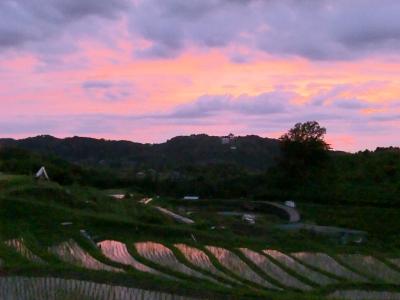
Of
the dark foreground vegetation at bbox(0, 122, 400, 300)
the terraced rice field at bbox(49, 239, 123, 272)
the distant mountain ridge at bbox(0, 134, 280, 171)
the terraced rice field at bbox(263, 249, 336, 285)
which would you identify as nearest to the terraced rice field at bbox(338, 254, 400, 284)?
the dark foreground vegetation at bbox(0, 122, 400, 300)

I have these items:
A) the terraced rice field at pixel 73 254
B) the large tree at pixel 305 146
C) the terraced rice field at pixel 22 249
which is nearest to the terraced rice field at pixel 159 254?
the terraced rice field at pixel 73 254

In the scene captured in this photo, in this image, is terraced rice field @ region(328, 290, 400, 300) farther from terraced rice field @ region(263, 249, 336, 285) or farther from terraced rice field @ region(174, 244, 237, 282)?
terraced rice field @ region(174, 244, 237, 282)

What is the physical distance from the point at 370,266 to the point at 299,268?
513cm

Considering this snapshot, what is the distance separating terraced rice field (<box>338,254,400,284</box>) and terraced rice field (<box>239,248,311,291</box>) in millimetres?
3830

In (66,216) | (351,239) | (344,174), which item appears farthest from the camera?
Answer: (344,174)

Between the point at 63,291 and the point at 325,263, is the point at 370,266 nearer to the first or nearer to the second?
the point at 325,263

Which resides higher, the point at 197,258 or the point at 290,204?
the point at 290,204

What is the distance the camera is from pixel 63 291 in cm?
1491

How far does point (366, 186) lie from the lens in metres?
69.1

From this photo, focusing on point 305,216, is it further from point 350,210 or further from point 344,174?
point 344,174

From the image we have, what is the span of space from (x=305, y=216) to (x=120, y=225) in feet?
104

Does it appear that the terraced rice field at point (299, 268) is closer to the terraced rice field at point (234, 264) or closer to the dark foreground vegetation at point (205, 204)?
the dark foreground vegetation at point (205, 204)

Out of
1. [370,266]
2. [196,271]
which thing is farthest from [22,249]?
[370,266]

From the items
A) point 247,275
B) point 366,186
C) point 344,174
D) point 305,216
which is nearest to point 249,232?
point 247,275
